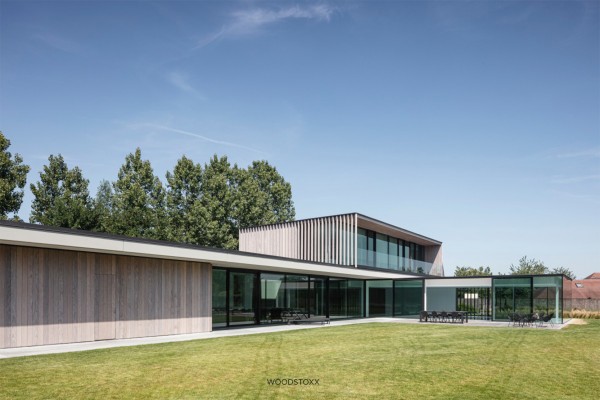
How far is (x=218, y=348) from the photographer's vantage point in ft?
50.0

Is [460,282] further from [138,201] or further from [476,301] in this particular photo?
[138,201]

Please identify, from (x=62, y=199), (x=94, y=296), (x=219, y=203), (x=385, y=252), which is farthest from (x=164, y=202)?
(x=94, y=296)

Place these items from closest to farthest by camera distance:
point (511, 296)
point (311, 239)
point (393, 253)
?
point (511, 296) < point (311, 239) < point (393, 253)

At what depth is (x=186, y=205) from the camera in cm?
4809

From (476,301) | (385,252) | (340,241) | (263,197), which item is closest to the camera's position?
(340,241)

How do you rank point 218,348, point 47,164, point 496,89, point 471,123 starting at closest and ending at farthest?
point 218,348
point 496,89
point 471,123
point 47,164

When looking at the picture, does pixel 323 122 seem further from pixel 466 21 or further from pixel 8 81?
pixel 8 81

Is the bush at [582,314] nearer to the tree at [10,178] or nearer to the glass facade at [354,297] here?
the glass facade at [354,297]

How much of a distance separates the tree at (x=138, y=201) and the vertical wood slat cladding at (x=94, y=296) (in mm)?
25779

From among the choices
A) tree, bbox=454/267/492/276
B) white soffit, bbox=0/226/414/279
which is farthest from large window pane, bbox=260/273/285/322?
tree, bbox=454/267/492/276

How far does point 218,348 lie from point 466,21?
15.2 meters

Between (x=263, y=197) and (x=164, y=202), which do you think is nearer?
(x=164, y=202)

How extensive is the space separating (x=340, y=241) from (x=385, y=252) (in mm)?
7249

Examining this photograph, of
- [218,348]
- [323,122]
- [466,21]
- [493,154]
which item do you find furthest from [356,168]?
[218,348]
